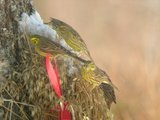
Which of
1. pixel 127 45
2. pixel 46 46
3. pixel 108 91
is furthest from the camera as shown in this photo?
pixel 127 45

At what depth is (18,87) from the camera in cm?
98

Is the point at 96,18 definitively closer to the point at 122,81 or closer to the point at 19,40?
the point at 122,81

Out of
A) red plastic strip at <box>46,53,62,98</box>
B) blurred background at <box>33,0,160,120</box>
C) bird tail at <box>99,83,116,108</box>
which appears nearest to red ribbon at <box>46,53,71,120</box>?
red plastic strip at <box>46,53,62,98</box>

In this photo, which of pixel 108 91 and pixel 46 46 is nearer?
pixel 46 46

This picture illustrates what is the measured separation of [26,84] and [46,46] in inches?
4.3

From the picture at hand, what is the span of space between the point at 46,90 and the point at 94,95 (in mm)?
114

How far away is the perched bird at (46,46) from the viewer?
3.04 ft

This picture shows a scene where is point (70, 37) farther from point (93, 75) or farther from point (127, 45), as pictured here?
point (127, 45)

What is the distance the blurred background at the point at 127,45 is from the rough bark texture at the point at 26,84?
741 millimetres

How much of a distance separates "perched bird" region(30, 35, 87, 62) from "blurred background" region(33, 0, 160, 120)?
81cm

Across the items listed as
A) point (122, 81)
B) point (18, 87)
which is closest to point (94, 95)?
point (18, 87)

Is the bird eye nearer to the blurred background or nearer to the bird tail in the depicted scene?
the bird tail

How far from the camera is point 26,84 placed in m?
0.98

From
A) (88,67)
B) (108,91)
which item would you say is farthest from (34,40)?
(108,91)
